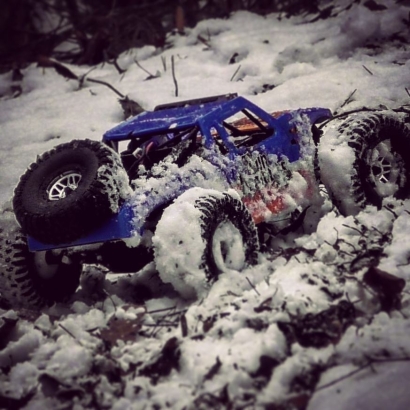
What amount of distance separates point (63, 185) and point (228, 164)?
1392mm

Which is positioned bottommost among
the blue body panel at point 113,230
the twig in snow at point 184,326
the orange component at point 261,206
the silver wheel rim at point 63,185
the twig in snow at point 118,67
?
the twig in snow at point 118,67

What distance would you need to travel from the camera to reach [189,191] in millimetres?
3789

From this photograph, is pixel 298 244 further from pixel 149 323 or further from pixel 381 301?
pixel 149 323

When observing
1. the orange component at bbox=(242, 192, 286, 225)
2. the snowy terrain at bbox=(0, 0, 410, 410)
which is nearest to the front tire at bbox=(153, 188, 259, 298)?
the snowy terrain at bbox=(0, 0, 410, 410)

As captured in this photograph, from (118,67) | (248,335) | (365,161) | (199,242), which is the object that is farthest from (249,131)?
(118,67)

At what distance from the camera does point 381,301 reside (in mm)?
2986

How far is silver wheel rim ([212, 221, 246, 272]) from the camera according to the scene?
3777 millimetres

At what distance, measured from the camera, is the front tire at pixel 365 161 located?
4355mm

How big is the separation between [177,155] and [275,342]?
1.94 meters

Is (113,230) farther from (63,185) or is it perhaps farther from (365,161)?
(365,161)

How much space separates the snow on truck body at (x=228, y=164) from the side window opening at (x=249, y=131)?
1 centimetres

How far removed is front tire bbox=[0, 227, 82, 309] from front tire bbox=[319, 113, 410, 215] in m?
2.58

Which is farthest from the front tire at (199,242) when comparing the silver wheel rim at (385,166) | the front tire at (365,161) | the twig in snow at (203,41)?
the twig in snow at (203,41)

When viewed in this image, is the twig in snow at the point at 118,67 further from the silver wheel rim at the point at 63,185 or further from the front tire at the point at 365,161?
the silver wheel rim at the point at 63,185
